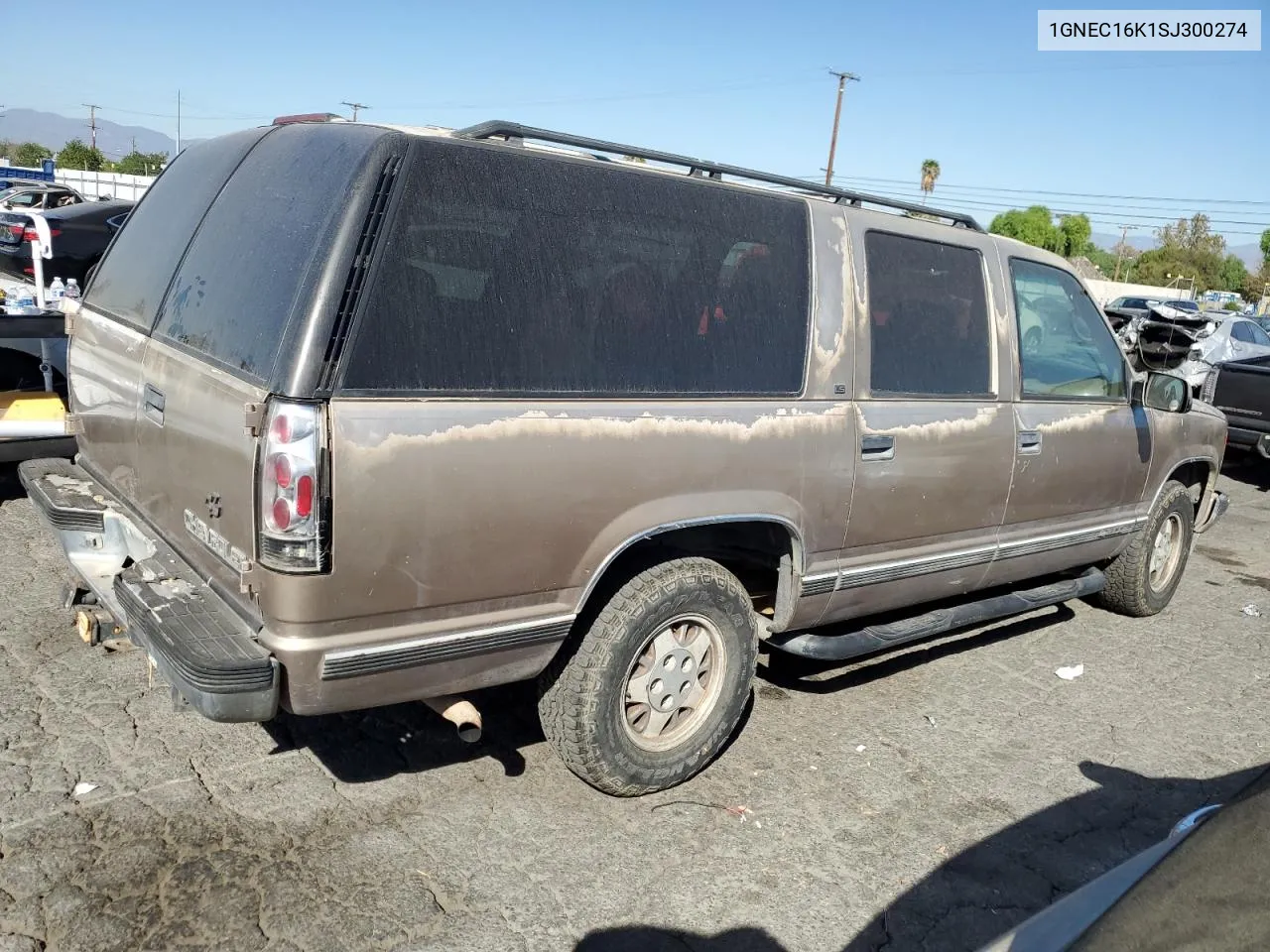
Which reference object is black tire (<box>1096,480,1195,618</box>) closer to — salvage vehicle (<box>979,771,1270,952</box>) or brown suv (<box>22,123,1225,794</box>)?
brown suv (<box>22,123,1225,794</box>)

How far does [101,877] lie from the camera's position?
2.92 m

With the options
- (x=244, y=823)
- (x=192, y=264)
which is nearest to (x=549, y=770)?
(x=244, y=823)

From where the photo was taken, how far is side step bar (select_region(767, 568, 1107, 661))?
4.07 metres

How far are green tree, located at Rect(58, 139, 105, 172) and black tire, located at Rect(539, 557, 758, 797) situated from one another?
71.2 metres

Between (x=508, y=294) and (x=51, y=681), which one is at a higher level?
(x=508, y=294)

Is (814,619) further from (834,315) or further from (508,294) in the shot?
(508,294)

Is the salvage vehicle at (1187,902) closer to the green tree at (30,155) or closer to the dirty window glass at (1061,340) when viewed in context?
the dirty window glass at (1061,340)

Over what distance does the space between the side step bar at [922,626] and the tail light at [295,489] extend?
203 cm

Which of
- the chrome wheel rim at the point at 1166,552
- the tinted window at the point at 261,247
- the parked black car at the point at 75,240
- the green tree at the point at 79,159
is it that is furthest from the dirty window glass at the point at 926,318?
the green tree at the point at 79,159

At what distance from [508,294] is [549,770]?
1.78 m

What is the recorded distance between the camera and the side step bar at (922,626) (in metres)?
4.07

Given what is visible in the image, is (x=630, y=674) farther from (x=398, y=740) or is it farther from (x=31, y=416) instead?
(x=31, y=416)

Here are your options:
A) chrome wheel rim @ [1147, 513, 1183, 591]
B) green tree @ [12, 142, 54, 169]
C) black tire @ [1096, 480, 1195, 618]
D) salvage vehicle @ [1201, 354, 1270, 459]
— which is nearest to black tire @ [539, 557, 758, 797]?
black tire @ [1096, 480, 1195, 618]

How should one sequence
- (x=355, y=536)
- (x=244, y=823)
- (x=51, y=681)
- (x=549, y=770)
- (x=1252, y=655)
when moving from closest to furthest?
(x=355, y=536), (x=244, y=823), (x=549, y=770), (x=51, y=681), (x=1252, y=655)
